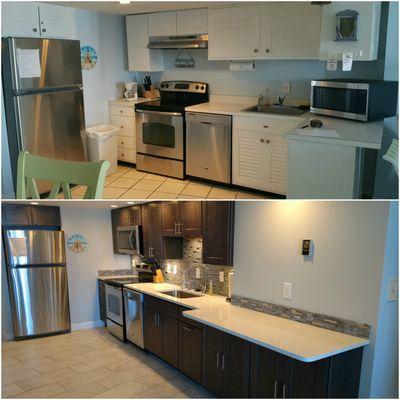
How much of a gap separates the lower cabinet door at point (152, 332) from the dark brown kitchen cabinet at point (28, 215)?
3.67ft

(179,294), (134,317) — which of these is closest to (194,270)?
(179,294)

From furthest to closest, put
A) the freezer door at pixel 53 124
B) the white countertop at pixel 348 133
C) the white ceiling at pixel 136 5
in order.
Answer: the white ceiling at pixel 136 5 < the freezer door at pixel 53 124 < the white countertop at pixel 348 133

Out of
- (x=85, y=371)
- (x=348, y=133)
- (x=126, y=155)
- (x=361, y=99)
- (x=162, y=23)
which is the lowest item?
(x=85, y=371)

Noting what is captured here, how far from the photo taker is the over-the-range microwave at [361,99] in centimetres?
298

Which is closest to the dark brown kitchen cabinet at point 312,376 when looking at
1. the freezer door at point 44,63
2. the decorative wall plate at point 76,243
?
the decorative wall plate at point 76,243

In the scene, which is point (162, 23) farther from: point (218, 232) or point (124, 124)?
point (218, 232)

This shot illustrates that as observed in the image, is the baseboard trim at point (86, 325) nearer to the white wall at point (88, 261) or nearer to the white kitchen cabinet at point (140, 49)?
the white wall at point (88, 261)

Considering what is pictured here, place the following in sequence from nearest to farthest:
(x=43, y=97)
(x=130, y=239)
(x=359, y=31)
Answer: (x=359, y=31)
(x=130, y=239)
(x=43, y=97)

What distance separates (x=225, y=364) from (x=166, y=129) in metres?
2.67

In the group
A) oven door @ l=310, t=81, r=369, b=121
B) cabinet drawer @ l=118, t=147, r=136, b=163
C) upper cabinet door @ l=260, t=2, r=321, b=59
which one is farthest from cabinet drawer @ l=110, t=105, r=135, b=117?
oven door @ l=310, t=81, r=369, b=121

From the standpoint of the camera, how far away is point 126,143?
4.89 m

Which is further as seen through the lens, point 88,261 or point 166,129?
point 166,129

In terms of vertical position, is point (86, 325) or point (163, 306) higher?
point (163, 306)

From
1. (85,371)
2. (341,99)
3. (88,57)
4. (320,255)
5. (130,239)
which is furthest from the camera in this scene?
(88,57)
